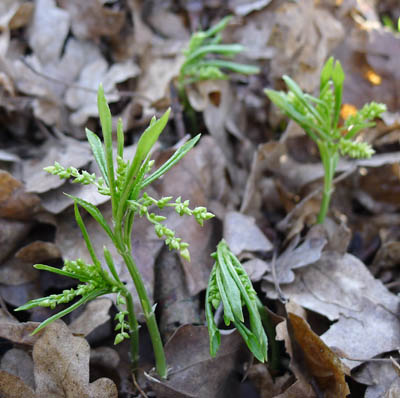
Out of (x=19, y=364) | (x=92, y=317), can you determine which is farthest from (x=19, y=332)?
(x=92, y=317)

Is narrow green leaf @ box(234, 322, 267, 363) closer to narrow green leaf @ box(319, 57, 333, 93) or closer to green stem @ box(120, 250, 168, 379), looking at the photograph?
green stem @ box(120, 250, 168, 379)

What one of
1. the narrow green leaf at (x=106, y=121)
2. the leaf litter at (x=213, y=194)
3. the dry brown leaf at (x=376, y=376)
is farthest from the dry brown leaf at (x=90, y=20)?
the dry brown leaf at (x=376, y=376)

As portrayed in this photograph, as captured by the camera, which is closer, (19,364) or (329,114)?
(19,364)

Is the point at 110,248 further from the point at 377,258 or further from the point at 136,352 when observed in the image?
the point at 377,258

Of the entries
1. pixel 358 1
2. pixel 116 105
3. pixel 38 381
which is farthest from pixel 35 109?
pixel 358 1

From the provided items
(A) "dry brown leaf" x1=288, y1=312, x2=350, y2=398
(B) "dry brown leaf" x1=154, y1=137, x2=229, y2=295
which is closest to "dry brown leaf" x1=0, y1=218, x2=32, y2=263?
(B) "dry brown leaf" x1=154, y1=137, x2=229, y2=295

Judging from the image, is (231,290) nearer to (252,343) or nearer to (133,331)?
(252,343)
